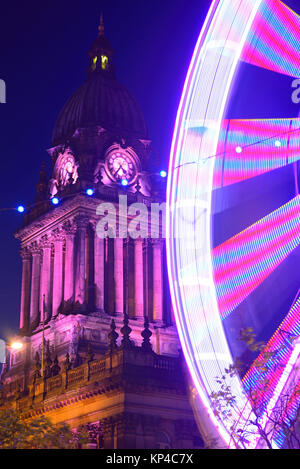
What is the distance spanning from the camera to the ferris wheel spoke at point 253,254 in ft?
98.8

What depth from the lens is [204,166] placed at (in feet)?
109

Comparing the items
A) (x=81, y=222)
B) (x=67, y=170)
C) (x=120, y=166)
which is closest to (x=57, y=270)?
(x=81, y=222)

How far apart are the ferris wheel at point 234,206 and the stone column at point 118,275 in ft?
127

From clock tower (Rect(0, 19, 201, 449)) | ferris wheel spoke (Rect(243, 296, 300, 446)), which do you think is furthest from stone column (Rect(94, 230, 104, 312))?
ferris wheel spoke (Rect(243, 296, 300, 446))

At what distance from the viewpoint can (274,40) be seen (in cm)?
3167

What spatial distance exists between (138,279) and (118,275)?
202cm

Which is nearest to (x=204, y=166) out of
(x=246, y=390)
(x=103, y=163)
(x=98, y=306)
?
(x=246, y=390)

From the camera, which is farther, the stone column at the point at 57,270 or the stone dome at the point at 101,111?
the stone dome at the point at 101,111

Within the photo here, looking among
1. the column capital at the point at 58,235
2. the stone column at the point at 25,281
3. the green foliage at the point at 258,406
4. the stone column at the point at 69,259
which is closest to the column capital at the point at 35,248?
the stone column at the point at 25,281

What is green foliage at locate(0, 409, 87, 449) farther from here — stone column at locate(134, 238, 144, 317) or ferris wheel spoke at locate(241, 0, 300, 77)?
stone column at locate(134, 238, 144, 317)

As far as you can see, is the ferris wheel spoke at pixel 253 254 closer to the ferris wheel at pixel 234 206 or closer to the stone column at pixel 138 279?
the ferris wheel at pixel 234 206

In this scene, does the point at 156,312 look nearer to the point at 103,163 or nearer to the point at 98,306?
the point at 98,306

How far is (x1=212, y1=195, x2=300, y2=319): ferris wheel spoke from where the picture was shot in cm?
3012

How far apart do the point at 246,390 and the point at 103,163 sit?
47.6 m
